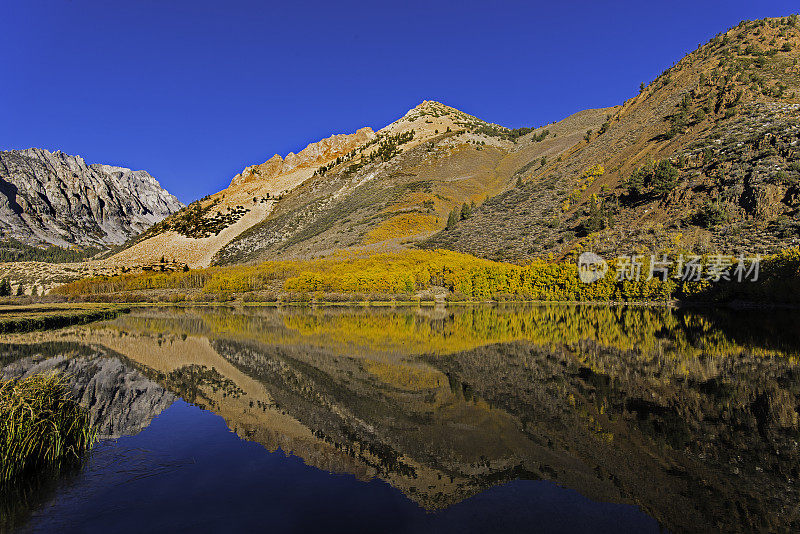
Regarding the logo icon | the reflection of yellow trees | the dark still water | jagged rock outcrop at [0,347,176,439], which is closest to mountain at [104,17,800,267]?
the logo icon

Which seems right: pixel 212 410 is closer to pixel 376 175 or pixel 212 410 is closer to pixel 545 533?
pixel 545 533

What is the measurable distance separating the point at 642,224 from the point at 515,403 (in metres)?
55.2

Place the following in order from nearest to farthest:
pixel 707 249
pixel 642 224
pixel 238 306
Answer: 1. pixel 707 249
2. pixel 642 224
3. pixel 238 306

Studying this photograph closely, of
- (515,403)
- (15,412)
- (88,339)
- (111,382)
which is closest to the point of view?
(15,412)

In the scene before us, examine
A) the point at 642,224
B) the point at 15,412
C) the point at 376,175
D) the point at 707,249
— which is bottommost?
the point at 15,412

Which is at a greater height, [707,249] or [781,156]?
[781,156]

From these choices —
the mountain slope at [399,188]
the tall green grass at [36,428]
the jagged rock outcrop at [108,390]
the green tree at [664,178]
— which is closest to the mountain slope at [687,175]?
the green tree at [664,178]

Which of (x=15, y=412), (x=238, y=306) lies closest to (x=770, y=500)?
(x=15, y=412)

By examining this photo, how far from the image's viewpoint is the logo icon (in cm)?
5322

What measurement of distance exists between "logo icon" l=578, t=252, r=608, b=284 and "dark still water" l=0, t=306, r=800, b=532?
3229 cm

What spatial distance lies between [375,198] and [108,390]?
306ft

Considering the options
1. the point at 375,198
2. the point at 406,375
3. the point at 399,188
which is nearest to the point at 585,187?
the point at 399,188

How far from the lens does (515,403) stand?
12.6m

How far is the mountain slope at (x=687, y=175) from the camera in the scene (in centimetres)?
5038
